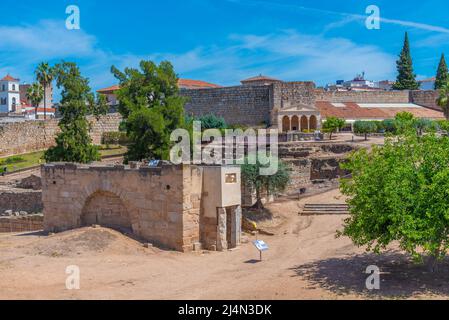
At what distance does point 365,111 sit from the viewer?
61.9 metres

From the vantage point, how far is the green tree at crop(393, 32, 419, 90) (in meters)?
83.7

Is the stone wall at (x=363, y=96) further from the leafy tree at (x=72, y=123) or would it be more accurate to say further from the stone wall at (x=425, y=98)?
the leafy tree at (x=72, y=123)

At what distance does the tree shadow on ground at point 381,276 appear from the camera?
1362cm

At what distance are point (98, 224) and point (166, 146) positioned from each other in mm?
10839

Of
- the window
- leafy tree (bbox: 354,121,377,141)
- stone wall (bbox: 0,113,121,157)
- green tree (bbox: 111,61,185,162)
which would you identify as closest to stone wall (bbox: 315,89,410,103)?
leafy tree (bbox: 354,121,377,141)

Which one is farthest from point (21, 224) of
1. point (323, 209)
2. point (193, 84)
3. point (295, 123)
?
point (193, 84)

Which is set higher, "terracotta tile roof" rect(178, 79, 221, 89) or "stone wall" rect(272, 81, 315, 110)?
"terracotta tile roof" rect(178, 79, 221, 89)

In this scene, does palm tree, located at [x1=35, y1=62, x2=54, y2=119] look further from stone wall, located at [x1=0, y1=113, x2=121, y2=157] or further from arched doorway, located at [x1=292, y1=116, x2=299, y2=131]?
arched doorway, located at [x1=292, y1=116, x2=299, y2=131]

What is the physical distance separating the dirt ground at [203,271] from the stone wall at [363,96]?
4760 cm

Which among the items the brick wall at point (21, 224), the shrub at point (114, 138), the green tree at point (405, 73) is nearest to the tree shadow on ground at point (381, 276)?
the brick wall at point (21, 224)

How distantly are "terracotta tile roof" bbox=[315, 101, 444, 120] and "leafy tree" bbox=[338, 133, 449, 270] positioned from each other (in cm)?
4209

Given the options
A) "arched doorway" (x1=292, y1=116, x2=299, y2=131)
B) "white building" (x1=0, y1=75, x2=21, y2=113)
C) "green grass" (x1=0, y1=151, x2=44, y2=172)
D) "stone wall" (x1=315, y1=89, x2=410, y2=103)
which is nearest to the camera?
"green grass" (x1=0, y1=151, x2=44, y2=172)

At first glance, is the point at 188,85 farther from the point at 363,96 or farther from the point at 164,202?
the point at 164,202

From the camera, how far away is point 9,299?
507 inches
